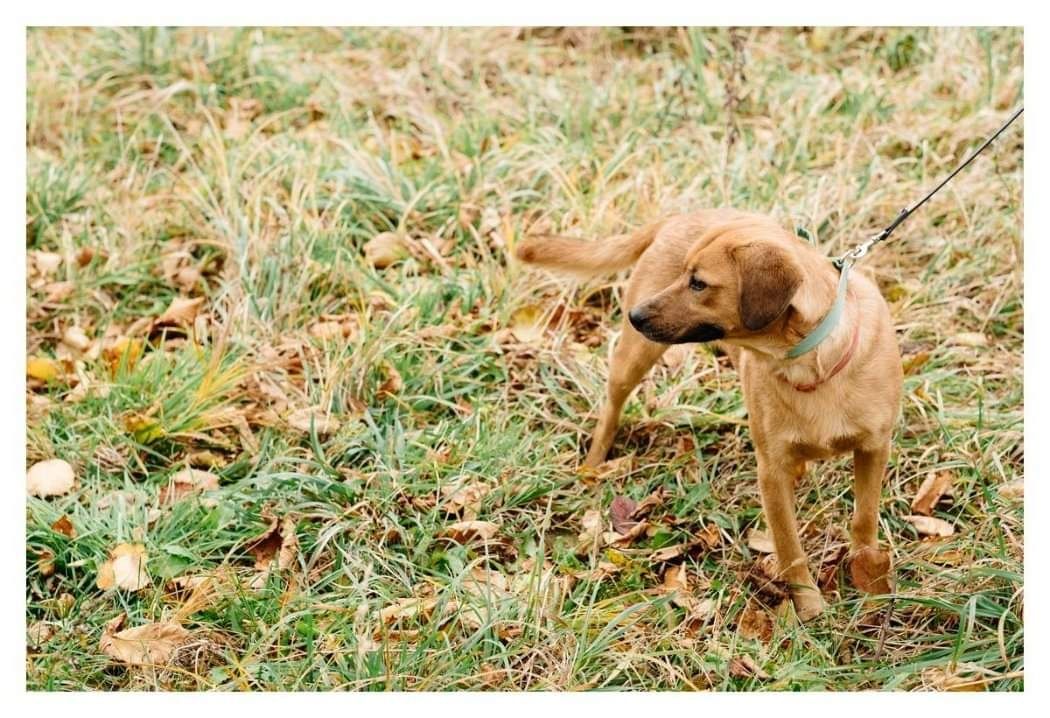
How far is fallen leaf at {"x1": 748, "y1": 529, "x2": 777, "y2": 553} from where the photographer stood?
4.40m

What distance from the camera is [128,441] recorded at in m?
4.82

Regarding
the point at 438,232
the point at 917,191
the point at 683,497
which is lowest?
the point at 683,497

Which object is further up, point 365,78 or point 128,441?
point 365,78

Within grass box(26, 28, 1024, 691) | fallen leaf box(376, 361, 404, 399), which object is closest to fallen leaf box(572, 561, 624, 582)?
grass box(26, 28, 1024, 691)

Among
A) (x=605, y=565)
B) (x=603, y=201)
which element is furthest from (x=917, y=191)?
(x=605, y=565)

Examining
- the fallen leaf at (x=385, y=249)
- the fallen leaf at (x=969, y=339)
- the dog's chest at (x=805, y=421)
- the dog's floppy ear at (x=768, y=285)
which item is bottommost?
the fallen leaf at (x=385, y=249)

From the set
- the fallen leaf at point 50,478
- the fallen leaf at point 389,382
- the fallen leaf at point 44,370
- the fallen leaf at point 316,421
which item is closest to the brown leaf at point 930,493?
the fallen leaf at point 389,382

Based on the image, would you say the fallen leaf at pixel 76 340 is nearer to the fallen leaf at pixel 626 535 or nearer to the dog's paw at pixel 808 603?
the fallen leaf at pixel 626 535

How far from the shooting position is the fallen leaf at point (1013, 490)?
14.5ft

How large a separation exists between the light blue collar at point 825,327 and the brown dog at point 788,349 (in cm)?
2

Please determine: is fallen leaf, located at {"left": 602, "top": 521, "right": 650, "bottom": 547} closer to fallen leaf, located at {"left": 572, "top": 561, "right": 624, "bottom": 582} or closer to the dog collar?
fallen leaf, located at {"left": 572, "top": 561, "right": 624, "bottom": 582}

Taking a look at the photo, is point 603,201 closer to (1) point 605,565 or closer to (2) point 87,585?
(1) point 605,565

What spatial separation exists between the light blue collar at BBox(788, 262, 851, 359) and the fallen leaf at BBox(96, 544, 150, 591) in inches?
93.0

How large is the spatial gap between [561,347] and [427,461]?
951 millimetres
